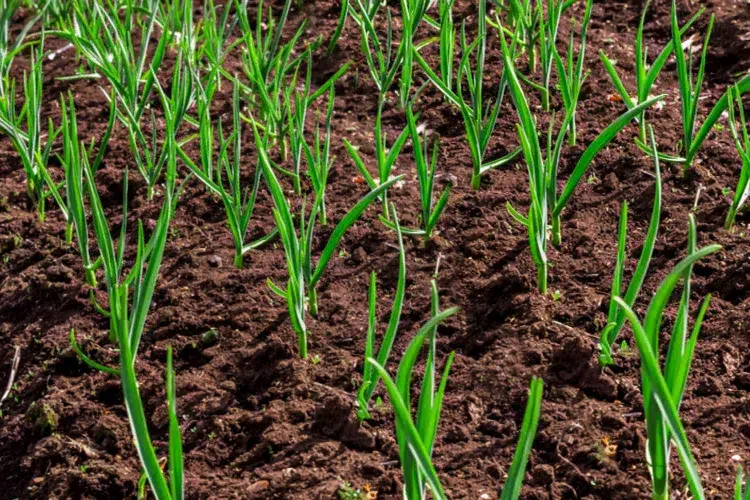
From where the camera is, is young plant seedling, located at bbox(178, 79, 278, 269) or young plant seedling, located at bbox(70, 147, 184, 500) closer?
young plant seedling, located at bbox(70, 147, 184, 500)

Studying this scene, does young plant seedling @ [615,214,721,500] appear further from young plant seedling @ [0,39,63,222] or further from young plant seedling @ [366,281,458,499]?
young plant seedling @ [0,39,63,222]

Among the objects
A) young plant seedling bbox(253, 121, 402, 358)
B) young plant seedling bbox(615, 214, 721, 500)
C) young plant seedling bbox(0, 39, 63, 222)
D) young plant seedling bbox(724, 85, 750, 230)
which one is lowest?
young plant seedling bbox(0, 39, 63, 222)

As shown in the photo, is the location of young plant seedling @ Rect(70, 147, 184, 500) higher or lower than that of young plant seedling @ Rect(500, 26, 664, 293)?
lower

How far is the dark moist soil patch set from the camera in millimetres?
1723

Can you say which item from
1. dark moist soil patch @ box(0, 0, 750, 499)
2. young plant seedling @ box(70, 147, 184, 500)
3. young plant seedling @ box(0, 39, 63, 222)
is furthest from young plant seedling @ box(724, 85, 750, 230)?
young plant seedling @ box(0, 39, 63, 222)

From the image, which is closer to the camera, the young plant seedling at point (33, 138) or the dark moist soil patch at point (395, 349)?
the dark moist soil patch at point (395, 349)

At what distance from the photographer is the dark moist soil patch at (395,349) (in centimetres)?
172

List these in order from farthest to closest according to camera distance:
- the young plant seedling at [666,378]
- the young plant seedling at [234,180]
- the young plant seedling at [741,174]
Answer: the young plant seedling at [234,180] < the young plant seedling at [741,174] < the young plant seedling at [666,378]

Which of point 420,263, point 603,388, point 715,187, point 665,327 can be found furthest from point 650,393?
point 715,187

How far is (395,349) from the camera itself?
200cm

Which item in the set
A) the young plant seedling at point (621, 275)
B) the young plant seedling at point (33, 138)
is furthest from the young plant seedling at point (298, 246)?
the young plant seedling at point (33, 138)

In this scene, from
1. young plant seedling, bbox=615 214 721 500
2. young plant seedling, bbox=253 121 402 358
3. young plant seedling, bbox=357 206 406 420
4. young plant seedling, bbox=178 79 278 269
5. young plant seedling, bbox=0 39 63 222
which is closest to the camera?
young plant seedling, bbox=615 214 721 500

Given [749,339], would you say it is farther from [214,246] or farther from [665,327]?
[214,246]

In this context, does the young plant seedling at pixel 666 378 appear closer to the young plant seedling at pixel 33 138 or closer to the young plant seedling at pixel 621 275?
the young plant seedling at pixel 621 275
